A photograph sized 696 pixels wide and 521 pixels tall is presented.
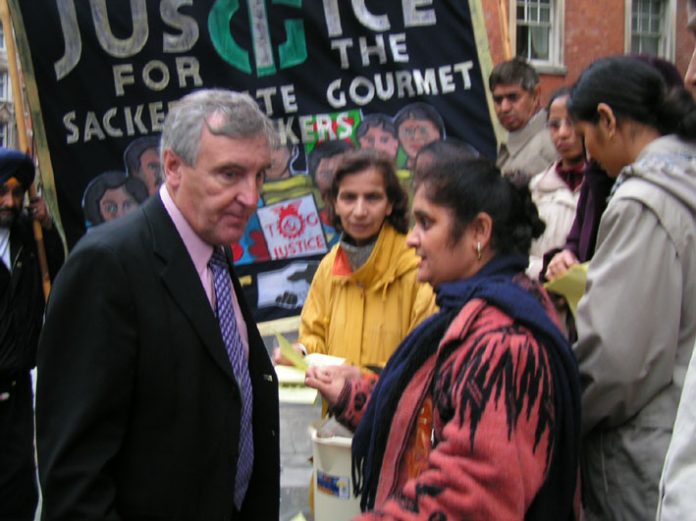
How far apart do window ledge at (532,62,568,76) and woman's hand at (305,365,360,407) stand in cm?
1366

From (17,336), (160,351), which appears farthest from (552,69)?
(160,351)

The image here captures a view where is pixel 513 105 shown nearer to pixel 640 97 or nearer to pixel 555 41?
pixel 640 97

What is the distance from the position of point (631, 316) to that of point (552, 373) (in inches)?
14.8

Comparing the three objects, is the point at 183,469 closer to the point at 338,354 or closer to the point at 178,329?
the point at 178,329

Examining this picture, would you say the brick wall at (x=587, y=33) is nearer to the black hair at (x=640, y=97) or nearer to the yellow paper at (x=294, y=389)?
the black hair at (x=640, y=97)

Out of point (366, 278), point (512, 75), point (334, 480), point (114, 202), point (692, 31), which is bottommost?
point (334, 480)

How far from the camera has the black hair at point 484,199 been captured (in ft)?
6.08

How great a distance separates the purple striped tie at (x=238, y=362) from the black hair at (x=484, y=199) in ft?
1.98

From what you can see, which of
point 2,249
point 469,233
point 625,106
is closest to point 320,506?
point 469,233

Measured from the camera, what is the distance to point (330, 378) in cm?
226

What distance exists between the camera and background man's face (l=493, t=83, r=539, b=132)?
4016 mm

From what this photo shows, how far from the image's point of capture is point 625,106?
6.79ft

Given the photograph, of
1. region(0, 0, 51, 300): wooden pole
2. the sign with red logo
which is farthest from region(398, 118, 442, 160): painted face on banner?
region(0, 0, 51, 300): wooden pole

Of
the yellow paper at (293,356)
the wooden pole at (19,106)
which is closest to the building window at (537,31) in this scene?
the wooden pole at (19,106)
